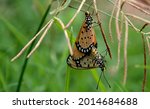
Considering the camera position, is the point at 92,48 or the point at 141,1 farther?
the point at 141,1

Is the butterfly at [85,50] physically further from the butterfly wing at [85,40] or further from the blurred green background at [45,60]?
the blurred green background at [45,60]

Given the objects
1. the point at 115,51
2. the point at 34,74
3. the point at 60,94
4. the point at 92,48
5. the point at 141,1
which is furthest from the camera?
the point at 115,51

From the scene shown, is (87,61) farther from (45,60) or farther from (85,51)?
(45,60)

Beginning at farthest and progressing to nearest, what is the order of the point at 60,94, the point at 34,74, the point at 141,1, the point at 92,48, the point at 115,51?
the point at 115,51, the point at 34,74, the point at 60,94, the point at 141,1, the point at 92,48

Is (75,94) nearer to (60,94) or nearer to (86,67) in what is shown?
(60,94)

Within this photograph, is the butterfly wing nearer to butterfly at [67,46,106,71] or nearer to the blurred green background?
butterfly at [67,46,106,71]

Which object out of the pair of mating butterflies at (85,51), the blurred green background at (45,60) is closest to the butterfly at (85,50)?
the pair of mating butterflies at (85,51)

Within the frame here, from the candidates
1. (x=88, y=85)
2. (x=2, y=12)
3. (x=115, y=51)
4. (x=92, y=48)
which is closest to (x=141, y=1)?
Result: (x=92, y=48)
